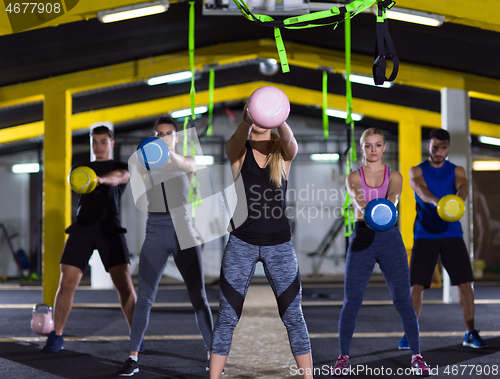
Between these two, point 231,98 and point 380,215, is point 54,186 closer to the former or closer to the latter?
point 231,98

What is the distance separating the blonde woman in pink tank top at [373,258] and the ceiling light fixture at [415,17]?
1983 mm

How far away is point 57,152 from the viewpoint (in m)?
5.58

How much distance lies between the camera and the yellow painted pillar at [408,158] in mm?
8055

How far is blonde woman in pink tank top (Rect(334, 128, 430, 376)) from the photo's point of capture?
9.04ft

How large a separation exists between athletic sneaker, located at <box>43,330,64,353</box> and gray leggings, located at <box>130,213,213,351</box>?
96 cm

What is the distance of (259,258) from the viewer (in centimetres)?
217

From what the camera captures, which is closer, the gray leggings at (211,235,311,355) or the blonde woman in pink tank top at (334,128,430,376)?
the gray leggings at (211,235,311,355)

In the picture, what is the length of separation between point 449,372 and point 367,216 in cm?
106

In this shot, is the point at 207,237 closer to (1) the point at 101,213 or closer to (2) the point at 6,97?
(2) the point at 6,97

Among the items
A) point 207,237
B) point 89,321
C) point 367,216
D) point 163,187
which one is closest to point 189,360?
point 163,187

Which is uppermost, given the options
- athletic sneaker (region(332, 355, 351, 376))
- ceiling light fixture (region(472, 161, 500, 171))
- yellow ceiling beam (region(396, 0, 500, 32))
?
yellow ceiling beam (region(396, 0, 500, 32))

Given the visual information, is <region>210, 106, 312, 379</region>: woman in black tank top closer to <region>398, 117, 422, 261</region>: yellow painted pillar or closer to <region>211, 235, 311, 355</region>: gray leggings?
<region>211, 235, 311, 355</region>: gray leggings

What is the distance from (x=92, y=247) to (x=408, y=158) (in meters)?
6.05

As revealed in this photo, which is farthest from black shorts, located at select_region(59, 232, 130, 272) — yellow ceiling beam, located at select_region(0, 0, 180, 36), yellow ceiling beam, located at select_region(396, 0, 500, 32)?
yellow ceiling beam, located at select_region(396, 0, 500, 32)
